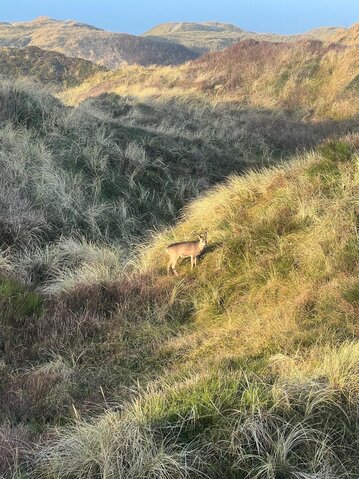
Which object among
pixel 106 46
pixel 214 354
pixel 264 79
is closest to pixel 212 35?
pixel 106 46

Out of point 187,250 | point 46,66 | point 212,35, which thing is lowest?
point 187,250

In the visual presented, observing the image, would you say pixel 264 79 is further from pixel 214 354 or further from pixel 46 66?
pixel 214 354

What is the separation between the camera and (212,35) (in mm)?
65750

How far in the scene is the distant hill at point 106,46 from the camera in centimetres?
4612

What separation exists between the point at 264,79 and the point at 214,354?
19518 millimetres

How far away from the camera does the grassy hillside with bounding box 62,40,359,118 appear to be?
18.9m

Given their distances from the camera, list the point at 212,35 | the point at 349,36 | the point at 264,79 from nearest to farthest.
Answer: the point at 264,79 < the point at 349,36 < the point at 212,35

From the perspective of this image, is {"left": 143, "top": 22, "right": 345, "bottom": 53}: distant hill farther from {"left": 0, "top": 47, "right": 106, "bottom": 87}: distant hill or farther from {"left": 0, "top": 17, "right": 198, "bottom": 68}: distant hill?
{"left": 0, "top": 47, "right": 106, "bottom": 87}: distant hill

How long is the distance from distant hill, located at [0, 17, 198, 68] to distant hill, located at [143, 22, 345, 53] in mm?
4742

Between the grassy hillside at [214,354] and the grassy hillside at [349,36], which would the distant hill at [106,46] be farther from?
the grassy hillside at [214,354]

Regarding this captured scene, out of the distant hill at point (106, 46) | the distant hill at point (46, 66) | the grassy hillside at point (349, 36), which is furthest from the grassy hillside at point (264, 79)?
the distant hill at point (106, 46)

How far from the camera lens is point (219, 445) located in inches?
112

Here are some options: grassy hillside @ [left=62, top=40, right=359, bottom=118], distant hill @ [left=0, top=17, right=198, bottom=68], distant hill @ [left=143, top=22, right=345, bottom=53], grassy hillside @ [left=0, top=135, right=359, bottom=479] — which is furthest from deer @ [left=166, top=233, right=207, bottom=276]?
distant hill @ [left=0, top=17, right=198, bottom=68]

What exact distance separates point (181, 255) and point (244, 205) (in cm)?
157
